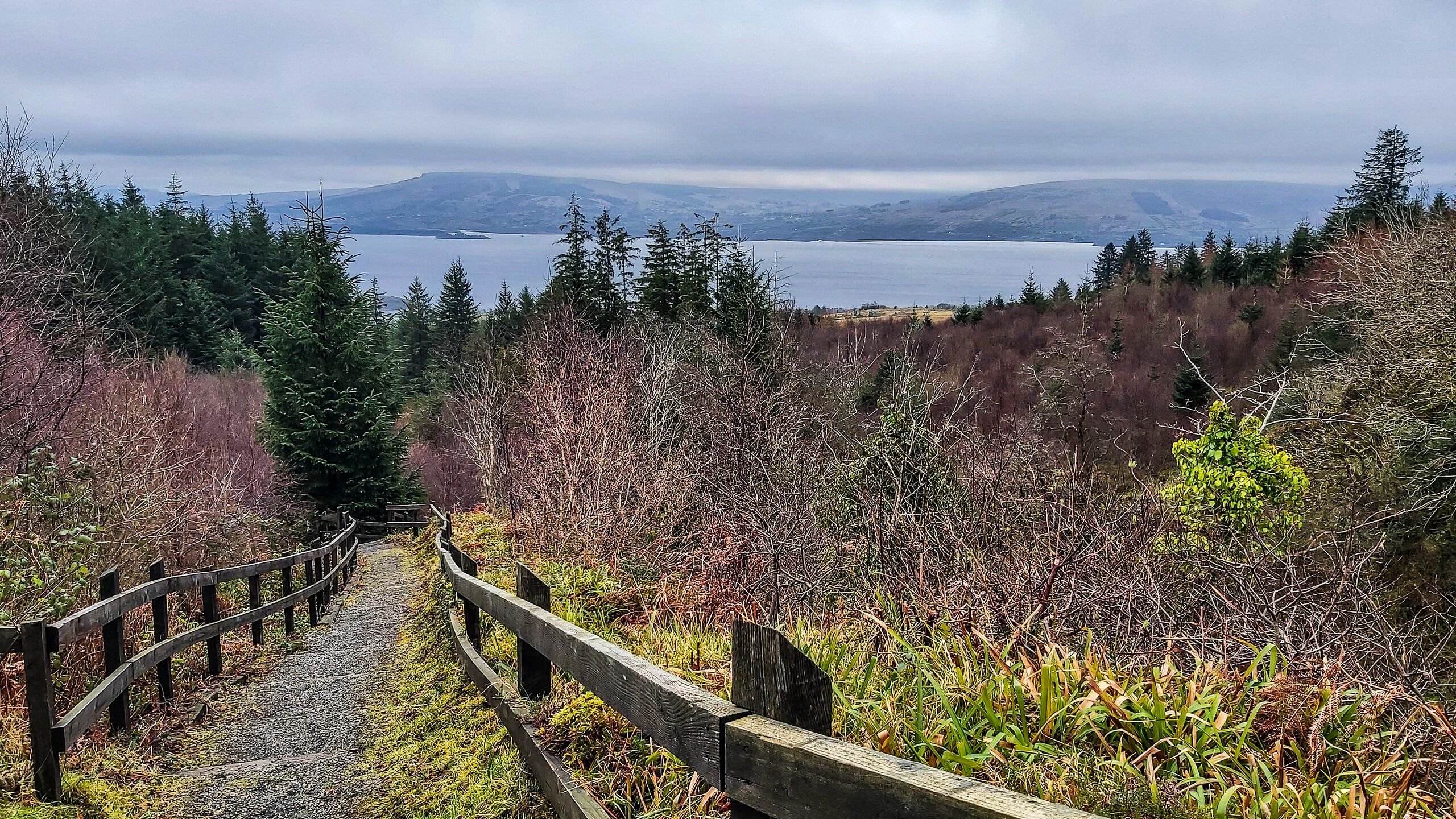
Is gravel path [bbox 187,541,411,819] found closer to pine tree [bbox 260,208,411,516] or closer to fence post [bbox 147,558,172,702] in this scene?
fence post [bbox 147,558,172,702]

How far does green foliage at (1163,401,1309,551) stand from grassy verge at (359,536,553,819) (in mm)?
13208

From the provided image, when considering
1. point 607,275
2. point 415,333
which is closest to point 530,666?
point 607,275

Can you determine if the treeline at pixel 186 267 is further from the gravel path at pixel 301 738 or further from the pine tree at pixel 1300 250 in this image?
the pine tree at pixel 1300 250

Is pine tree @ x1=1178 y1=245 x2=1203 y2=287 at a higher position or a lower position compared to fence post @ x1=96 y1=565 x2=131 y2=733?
higher

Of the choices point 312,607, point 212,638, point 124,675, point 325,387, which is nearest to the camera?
point 124,675

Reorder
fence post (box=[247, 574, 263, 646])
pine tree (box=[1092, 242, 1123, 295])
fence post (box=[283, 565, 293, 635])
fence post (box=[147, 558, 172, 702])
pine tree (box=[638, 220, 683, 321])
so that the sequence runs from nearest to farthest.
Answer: fence post (box=[147, 558, 172, 702])
fence post (box=[247, 574, 263, 646])
fence post (box=[283, 565, 293, 635])
pine tree (box=[638, 220, 683, 321])
pine tree (box=[1092, 242, 1123, 295])

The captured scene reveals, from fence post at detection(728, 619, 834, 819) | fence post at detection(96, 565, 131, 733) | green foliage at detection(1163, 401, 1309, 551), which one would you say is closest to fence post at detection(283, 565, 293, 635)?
fence post at detection(96, 565, 131, 733)

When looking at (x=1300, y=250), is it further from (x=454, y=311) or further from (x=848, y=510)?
(x=454, y=311)

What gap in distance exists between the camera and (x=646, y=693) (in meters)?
2.80

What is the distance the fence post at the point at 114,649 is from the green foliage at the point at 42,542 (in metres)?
0.36

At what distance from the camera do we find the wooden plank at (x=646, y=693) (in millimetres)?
2393

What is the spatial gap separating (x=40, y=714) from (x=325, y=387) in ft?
98.3

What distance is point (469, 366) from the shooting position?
40719 mm

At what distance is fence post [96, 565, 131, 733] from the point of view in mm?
5832
